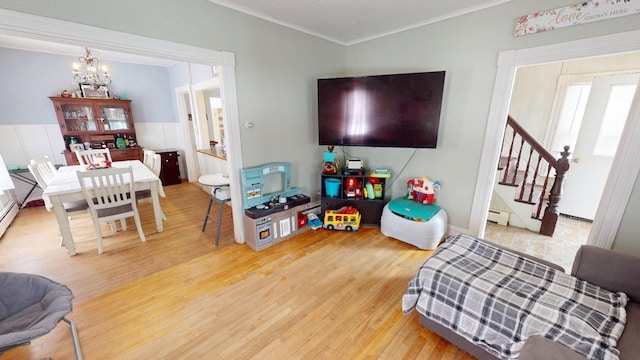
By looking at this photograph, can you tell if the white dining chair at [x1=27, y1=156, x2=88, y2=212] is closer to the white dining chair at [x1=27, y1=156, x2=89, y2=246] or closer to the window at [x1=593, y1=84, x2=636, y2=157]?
the white dining chair at [x1=27, y1=156, x2=89, y2=246]

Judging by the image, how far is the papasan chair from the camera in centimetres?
130

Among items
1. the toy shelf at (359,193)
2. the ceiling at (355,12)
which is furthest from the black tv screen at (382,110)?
the ceiling at (355,12)

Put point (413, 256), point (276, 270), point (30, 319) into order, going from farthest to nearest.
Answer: point (413, 256) → point (276, 270) → point (30, 319)

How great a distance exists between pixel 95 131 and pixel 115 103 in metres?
0.66

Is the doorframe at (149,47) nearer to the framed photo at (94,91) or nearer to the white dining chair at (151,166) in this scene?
the white dining chair at (151,166)

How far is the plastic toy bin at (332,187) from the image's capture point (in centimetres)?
330

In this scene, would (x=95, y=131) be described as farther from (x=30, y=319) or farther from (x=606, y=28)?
(x=606, y=28)

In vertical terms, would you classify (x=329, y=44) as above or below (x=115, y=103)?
above

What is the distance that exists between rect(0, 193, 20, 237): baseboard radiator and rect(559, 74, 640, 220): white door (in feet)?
25.6

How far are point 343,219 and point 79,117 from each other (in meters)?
5.35

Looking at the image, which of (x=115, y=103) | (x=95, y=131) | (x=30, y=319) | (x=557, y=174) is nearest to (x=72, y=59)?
(x=115, y=103)

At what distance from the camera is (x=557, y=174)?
286 cm

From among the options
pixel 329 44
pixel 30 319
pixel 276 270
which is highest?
pixel 329 44

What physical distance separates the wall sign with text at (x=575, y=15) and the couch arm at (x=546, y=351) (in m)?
2.34
